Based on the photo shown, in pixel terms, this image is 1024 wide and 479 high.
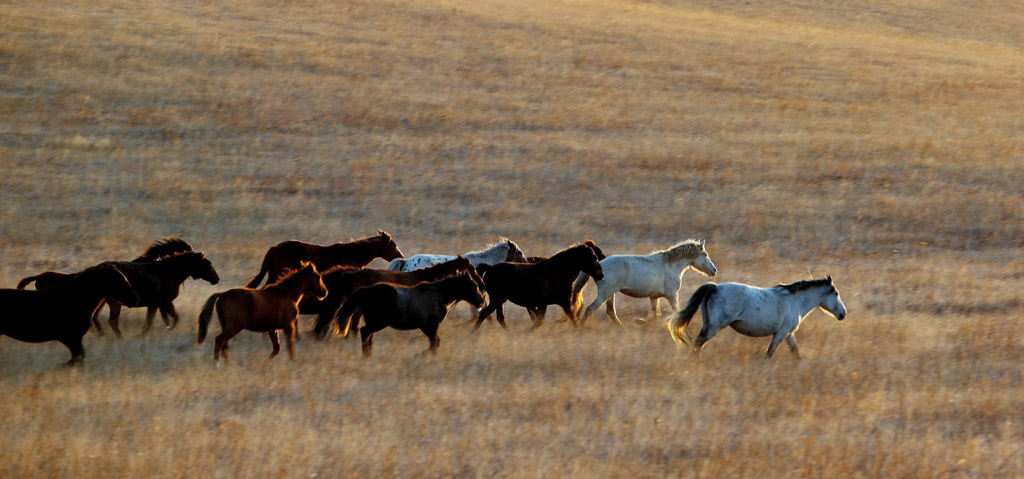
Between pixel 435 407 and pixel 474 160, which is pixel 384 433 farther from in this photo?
pixel 474 160

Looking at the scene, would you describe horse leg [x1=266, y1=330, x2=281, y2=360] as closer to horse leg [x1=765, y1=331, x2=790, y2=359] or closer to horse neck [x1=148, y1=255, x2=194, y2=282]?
horse neck [x1=148, y1=255, x2=194, y2=282]

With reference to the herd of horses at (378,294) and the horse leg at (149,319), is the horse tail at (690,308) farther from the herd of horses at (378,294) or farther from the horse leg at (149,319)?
the horse leg at (149,319)

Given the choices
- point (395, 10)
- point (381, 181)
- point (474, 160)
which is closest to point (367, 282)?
point (381, 181)

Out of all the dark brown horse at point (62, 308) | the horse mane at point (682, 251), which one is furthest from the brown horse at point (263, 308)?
the horse mane at point (682, 251)

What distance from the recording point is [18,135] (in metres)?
23.4

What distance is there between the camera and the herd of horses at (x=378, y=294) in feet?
31.2

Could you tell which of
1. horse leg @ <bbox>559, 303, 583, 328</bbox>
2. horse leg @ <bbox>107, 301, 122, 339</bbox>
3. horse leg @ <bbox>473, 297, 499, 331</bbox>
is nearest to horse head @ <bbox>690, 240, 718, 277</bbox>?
horse leg @ <bbox>559, 303, 583, 328</bbox>

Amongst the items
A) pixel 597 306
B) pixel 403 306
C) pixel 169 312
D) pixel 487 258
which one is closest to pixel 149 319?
pixel 169 312

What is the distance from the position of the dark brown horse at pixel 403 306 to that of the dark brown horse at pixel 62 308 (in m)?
2.24

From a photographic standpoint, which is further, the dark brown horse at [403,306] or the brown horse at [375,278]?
the brown horse at [375,278]

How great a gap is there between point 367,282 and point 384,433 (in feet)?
11.5

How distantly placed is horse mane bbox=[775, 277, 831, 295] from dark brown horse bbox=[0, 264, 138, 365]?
22.0 ft

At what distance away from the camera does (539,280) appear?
11648mm

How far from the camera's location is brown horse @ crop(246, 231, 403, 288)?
40.8 ft
